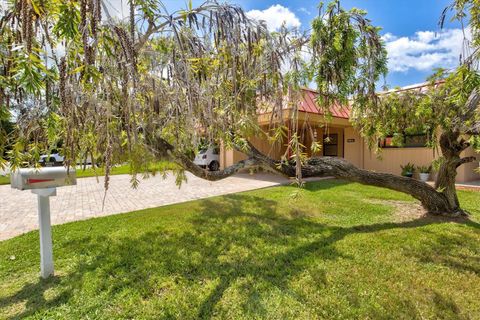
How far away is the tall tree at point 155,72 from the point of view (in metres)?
1.77

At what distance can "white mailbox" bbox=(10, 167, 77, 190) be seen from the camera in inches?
127

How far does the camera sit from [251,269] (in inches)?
152

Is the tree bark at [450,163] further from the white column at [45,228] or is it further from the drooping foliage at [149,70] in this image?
the white column at [45,228]

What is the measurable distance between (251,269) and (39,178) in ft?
10.2

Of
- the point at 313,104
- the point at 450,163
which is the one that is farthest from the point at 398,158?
the point at 313,104

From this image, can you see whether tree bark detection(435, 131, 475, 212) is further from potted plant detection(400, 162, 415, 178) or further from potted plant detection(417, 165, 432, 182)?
potted plant detection(400, 162, 415, 178)

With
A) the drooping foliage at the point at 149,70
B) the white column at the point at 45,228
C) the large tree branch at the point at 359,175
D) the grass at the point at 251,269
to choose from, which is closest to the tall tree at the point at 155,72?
the drooping foliage at the point at 149,70

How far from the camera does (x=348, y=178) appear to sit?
6.16 meters

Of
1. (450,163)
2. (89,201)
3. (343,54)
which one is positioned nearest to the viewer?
(343,54)

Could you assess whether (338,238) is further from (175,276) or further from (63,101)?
(63,101)

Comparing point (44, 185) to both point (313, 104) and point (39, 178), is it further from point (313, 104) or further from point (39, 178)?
point (313, 104)

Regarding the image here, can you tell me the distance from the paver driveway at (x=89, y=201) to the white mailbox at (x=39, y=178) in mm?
3227

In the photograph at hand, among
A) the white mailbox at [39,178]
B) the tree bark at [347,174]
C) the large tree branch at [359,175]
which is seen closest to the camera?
the white mailbox at [39,178]

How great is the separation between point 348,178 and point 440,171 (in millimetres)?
2608
